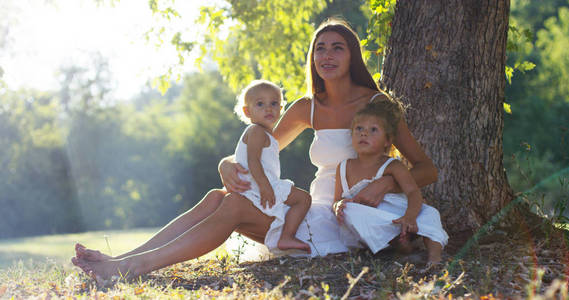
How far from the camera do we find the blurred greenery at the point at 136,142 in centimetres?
2403

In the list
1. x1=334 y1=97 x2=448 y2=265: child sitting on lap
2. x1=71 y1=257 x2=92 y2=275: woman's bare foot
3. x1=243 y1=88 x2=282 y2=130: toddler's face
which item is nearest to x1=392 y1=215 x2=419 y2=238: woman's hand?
x1=334 y1=97 x2=448 y2=265: child sitting on lap

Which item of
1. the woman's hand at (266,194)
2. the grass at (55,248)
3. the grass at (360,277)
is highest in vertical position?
the woman's hand at (266,194)

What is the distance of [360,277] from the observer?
3580 millimetres

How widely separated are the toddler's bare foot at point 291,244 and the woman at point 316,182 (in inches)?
2.6

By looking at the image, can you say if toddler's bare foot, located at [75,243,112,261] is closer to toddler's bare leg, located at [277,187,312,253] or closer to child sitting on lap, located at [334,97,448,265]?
toddler's bare leg, located at [277,187,312,253]

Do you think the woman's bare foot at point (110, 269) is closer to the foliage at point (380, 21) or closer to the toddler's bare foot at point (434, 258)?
the toddler's bare foot at point (434, 258)

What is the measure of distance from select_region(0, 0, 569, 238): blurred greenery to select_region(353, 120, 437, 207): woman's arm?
45.2 ft

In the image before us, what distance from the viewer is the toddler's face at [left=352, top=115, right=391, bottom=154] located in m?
4.18

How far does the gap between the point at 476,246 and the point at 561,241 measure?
2.85 feet

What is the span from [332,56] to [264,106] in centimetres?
74

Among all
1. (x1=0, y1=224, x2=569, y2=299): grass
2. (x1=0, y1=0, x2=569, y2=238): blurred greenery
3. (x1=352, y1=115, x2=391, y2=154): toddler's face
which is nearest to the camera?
(x1=0, y1=224, x2=569, y2=299): grass

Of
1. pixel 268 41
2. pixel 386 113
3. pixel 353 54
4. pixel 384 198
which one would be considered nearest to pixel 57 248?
pixel 268 41

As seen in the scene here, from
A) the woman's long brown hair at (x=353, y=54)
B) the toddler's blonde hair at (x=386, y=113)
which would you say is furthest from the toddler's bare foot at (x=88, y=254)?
the woman's long brown hair at (x=353, y=54)

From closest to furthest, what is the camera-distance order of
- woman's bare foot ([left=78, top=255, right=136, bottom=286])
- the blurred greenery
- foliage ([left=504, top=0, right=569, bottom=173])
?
woman's bare foot ([left=78, top=255, right=136, bottom=286]), foliage ([left=504, top=0, right=569, bottom=173]), the blurred greenery
